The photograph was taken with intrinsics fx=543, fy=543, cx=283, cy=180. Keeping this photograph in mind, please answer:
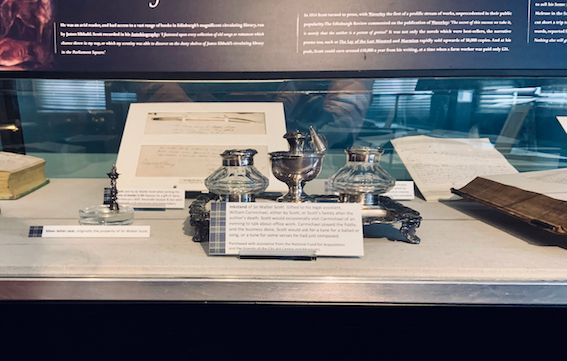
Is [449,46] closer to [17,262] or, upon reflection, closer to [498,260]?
[498,260]

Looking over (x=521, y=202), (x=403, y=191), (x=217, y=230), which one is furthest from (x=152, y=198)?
(x=521, y=202)

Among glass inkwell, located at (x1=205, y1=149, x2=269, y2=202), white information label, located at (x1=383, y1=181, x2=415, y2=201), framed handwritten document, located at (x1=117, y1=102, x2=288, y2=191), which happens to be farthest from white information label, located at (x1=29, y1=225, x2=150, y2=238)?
white information label, located at (x1=383, y1=181, x2=415, y2=201)

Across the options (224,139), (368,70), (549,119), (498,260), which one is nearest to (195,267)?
(498,260)

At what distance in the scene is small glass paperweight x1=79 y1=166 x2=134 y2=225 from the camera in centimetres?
94

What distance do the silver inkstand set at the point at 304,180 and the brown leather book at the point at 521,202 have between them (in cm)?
18

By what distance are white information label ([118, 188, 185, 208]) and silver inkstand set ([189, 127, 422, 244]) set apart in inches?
6.1

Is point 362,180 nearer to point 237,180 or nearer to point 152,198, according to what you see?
point 237,180

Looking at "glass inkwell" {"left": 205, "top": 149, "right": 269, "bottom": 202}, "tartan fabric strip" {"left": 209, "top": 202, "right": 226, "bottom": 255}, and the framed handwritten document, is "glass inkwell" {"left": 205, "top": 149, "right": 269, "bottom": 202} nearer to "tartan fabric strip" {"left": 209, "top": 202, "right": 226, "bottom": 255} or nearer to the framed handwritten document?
"tartan fabric strip" {"left": 209, "top": 202, "right": 226, "bottom": 255}

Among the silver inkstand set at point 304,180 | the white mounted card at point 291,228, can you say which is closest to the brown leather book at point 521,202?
the silver inkstand set at point 304,180

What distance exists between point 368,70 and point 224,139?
0.36m

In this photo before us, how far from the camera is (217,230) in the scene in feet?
2.53

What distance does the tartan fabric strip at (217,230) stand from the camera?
2.52 ft

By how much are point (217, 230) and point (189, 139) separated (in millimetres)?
504

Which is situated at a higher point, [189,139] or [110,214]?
[189,139]
